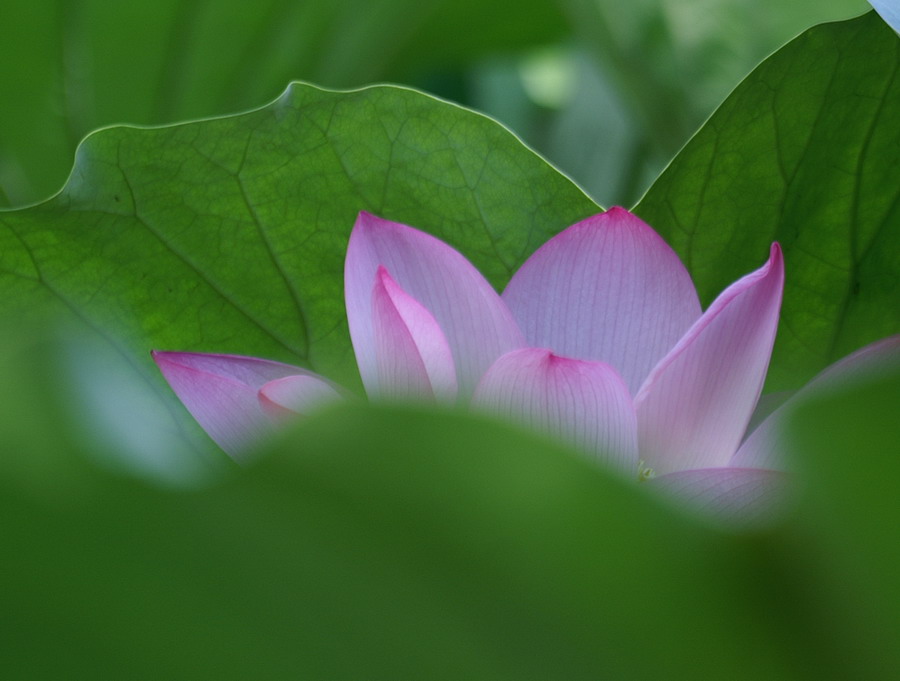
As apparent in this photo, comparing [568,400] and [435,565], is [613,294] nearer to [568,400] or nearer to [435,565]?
[568,400]

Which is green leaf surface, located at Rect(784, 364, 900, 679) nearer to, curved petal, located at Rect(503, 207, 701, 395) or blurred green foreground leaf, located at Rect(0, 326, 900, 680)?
blurred green foreground leaf, located at Rect(0, 326, 900, 680)

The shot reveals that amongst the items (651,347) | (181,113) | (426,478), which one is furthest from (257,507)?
(181,113)

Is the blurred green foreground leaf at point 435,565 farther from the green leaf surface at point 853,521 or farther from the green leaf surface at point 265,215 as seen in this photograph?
the green leaf surface at point 265,215

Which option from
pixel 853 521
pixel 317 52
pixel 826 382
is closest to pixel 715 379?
pixel 826 382

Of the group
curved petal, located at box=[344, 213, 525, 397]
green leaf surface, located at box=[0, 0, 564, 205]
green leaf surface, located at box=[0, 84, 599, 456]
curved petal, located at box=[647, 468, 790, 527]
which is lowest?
curved petal, located at box=[647, 468, 790, 527]

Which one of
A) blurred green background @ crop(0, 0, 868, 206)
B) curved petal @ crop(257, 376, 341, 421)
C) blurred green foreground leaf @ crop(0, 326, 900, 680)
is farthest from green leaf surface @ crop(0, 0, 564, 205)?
blurred green foreground leaf @ crop(0, 326, 900, 680)
